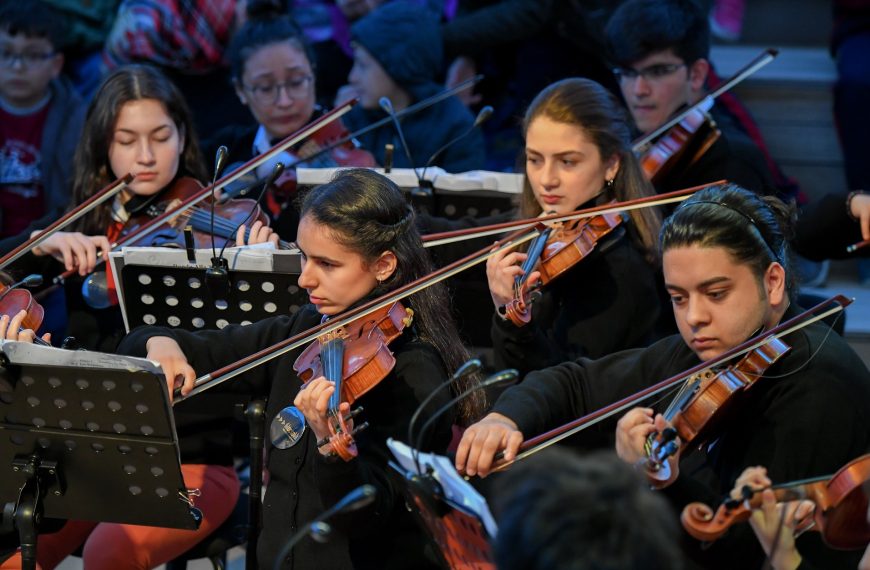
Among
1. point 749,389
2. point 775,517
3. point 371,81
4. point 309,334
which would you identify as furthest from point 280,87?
point 775,517

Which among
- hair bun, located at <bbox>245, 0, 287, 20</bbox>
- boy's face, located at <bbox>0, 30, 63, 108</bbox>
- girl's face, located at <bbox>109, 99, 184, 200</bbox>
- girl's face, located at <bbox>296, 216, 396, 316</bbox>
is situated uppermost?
boy's face, located at <bbox>0, 30, 63, 108</bbox>

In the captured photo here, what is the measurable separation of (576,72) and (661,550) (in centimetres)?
336

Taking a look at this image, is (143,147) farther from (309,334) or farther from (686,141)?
(686,141)

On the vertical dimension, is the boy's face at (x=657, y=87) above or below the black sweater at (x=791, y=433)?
→ above

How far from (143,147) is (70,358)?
115cm

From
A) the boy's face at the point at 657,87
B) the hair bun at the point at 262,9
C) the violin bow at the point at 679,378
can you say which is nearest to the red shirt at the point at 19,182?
the hair bun at the point at 262,9

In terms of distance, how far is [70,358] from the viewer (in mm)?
2107

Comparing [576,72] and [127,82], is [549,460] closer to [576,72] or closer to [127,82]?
[127,82]

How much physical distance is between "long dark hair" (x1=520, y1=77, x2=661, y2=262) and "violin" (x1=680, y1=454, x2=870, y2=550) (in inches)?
45.4

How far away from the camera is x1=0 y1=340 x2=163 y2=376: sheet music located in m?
2.06

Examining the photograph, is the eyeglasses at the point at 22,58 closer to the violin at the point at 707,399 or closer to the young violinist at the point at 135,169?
the young violinist at the point at 135,169

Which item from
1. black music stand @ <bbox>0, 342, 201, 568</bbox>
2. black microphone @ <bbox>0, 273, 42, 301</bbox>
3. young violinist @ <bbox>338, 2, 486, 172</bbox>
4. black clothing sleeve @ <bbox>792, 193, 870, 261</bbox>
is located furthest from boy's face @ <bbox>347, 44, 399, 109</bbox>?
black music stand @ <bbox>0, 342, 201, 568</bbox>

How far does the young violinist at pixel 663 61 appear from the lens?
3543mm

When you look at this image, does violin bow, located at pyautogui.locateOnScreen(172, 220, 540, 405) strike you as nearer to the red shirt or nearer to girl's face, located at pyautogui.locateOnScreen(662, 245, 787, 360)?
girl's face, located at pyautogui.locateOnScreen(662, 245, 787, 360)
